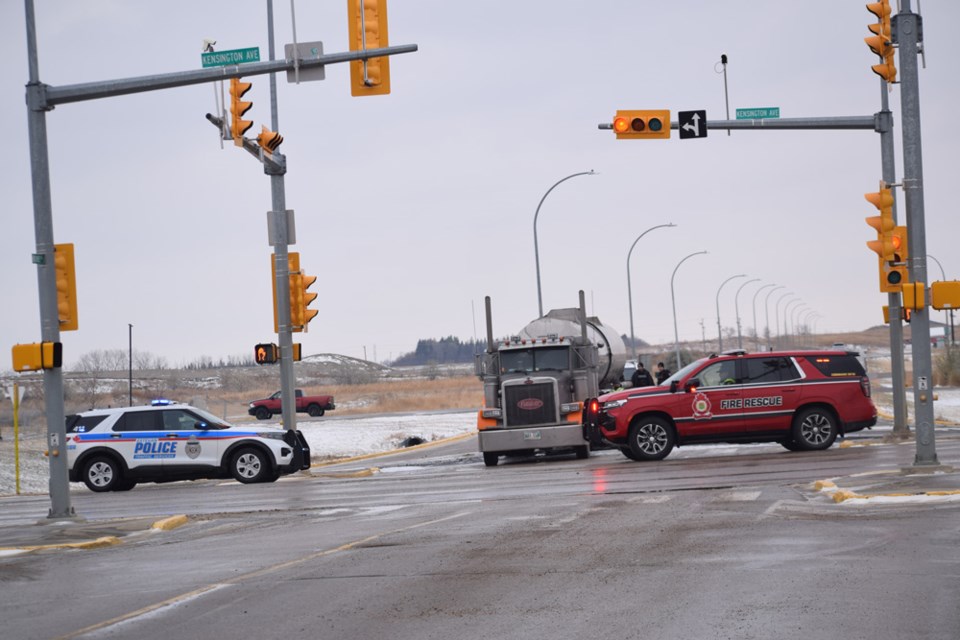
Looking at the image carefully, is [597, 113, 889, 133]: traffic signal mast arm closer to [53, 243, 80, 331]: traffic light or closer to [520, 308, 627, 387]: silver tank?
[520, 308, 627, 387]: silver tank

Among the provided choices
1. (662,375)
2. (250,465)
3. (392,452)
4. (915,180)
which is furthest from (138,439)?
(915,180)

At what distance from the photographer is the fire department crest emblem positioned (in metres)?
23.4

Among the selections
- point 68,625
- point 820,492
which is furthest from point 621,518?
point 68,625

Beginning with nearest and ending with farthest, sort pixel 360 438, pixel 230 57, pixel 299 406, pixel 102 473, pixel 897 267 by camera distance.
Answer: pixel 230 57, pixel 897 267, pixel 102 473, pixel 360 438, pixel 299 406

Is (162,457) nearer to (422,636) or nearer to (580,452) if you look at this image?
(580,452)

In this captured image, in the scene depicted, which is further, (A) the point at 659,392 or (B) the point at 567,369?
(B) the point at 567,369

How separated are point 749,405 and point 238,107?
35.1 feet

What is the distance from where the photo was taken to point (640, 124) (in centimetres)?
2238

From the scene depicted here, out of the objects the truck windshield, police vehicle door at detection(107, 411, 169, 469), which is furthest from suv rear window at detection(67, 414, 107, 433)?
the truck windshield

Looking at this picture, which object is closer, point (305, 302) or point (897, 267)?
point (897, 267)

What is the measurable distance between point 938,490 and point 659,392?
30.8 ft

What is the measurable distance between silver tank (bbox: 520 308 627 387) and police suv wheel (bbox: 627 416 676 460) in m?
4.31

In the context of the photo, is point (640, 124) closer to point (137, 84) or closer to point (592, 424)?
point (592, 424)

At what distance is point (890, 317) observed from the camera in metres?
25.4
